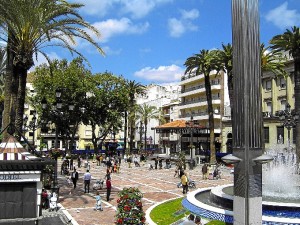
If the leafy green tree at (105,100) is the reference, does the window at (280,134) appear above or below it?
below

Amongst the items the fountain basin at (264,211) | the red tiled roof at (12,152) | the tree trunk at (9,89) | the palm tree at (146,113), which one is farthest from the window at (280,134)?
the red tiled roof at (12,152)

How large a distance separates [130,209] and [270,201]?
18.3ft

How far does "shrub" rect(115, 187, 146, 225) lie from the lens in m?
11.7

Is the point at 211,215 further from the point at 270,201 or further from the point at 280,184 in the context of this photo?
the point at 280,184

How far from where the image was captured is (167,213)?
15.9 metres

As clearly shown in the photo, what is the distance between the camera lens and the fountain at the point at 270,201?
1277 centimetres

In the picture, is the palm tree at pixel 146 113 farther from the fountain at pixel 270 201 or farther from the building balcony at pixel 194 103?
the fountain at pixel 270 201

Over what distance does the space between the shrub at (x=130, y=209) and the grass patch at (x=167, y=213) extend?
272 centimetres

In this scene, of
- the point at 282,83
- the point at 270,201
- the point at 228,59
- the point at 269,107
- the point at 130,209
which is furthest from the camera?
the point at 269,107

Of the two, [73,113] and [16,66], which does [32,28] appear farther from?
[73,113]

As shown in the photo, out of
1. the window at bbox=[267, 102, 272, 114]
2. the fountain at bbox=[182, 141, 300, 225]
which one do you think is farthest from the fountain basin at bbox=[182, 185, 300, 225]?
the window at bbox=[267, 102, 272, 114]

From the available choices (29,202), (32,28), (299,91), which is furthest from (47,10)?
(299,91)

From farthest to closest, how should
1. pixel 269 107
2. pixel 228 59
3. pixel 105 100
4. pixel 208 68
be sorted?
pixel 105 100 < pixel 269 107 < pixel 208 68 < pixel 228 59

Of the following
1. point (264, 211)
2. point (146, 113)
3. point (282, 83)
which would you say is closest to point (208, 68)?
point (282, 83)
